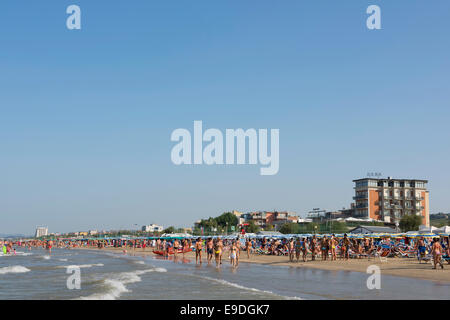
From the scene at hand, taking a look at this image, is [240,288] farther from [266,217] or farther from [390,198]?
[266,217]

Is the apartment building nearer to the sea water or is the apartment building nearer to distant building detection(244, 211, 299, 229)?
distant building detection(244, 211, 299, 229)

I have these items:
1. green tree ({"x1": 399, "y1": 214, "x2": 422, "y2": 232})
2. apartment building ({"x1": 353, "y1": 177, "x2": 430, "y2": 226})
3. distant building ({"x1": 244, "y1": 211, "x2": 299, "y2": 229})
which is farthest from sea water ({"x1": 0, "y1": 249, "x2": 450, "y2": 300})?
distant building ({"x1": 244, "y1": 211, "x2": 299, "y2": 229})

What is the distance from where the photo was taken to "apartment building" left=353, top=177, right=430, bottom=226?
316 feet

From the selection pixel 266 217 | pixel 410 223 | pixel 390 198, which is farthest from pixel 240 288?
pixel 266 217

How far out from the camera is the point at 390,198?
97750 millimetres

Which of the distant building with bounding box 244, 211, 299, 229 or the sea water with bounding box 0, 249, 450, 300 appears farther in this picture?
the distant building with bounding box 244, 211, 299, 229

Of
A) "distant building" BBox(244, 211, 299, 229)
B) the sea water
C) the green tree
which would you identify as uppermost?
the sea water

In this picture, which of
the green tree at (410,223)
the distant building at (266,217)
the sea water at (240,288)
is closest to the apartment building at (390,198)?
the green tree at (410,223)

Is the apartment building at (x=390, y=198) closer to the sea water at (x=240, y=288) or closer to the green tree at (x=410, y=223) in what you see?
the green tree at (x=410, y=223)

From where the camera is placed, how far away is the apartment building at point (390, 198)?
96.2 metres

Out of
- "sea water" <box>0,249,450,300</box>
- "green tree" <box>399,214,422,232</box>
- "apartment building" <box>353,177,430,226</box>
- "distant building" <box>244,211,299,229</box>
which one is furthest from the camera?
"distant building" <box>244,211,299,229</box>
